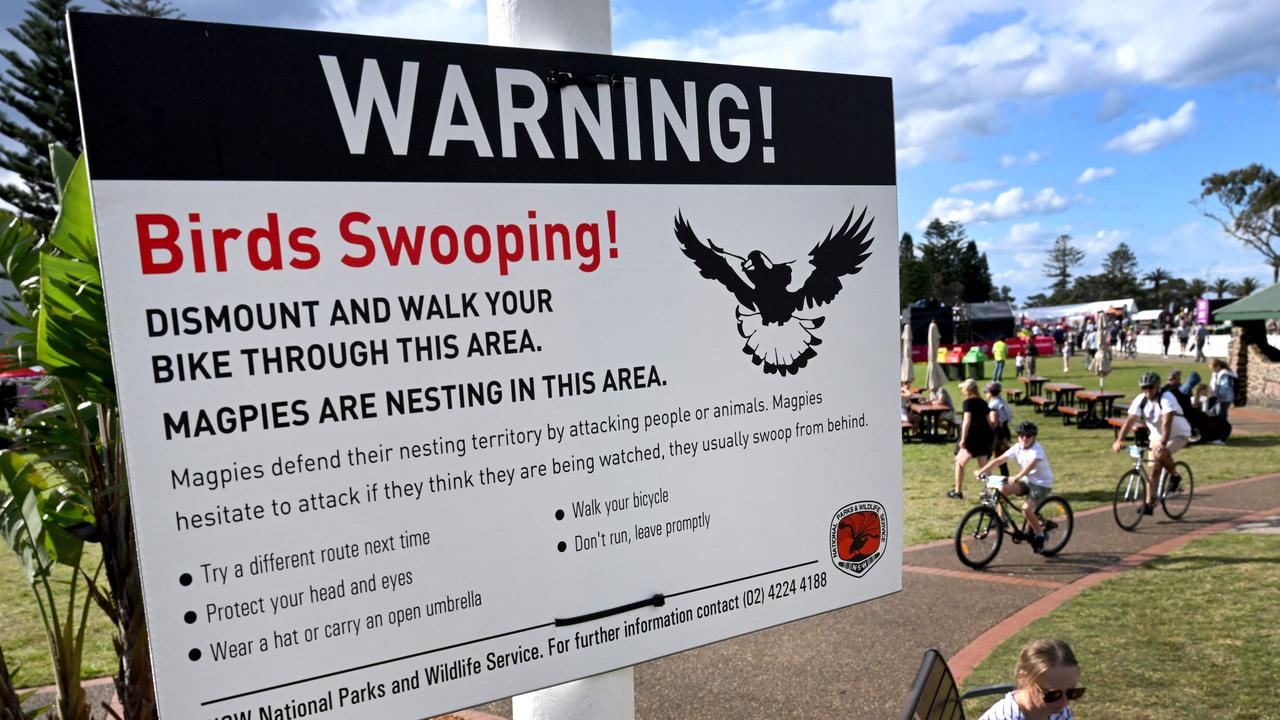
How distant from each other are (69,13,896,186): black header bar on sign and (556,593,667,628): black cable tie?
1.16 m

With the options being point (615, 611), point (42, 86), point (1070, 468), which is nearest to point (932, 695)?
point (615, 611)

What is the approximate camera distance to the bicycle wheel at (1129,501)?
10.3 metres

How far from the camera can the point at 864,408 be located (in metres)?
2.61

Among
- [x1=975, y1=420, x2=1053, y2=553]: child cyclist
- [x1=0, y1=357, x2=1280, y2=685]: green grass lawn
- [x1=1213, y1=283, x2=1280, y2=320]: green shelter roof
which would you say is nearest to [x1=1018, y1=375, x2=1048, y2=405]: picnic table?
[x1=0, y1=357, x2=1280, y2=685]: green grass lawn

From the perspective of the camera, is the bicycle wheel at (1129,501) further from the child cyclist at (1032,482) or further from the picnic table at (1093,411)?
the picnic table at (1093,411)

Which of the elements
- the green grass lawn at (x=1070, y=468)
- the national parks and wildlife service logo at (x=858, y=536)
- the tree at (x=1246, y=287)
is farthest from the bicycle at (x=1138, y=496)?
the tree at (x=1246, y=287)

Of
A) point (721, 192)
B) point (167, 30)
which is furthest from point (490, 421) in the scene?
point (167, 30)

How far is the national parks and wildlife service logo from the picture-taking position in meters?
2.55

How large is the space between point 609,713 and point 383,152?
1.70 meters

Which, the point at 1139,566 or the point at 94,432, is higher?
the point at 94,432

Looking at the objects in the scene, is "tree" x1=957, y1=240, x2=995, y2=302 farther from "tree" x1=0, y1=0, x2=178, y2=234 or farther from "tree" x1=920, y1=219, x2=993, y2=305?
"tree" x1=0, y1=0, x2=178, y2=234

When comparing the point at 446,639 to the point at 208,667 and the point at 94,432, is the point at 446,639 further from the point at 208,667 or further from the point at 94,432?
the point at 94,432

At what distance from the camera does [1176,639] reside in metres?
6.72

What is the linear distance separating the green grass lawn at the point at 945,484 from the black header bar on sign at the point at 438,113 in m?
5.47
